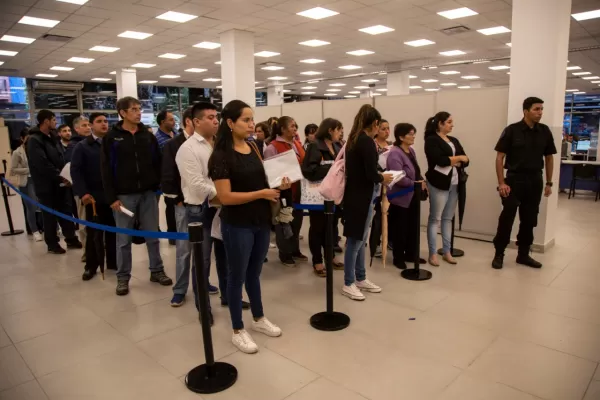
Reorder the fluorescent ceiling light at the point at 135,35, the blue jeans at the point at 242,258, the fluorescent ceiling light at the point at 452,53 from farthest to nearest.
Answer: the fluorescent ceiling light at the point at 452,53 < the fluorescent ceiling light at the point at 135,35 < the blue jeans at the point at 242,258

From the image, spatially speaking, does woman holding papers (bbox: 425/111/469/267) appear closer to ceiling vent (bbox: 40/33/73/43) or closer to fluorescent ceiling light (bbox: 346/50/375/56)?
fluorescent ceiling light (bbox: 346/50/375/56)

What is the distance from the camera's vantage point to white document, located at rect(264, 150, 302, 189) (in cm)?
249

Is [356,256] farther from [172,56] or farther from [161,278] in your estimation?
[172,56]

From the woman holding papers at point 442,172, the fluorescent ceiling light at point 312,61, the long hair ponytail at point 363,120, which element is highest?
the fluorescent ceiling light at point 312,61

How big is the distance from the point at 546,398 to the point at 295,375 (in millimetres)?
1318

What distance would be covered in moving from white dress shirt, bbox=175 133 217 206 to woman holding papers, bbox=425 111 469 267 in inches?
89.7

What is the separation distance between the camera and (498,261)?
410cm

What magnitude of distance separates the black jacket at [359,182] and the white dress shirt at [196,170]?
103 centimetres

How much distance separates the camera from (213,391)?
2.19 metres

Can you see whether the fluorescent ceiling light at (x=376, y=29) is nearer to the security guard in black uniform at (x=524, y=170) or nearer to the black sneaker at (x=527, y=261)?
the security guard in black uniform at (x=524, y=170)

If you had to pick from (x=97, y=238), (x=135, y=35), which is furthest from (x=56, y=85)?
(x=97, y=238)

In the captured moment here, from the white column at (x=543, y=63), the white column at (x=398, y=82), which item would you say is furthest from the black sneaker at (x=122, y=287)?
the white column at (x=398, y=82)

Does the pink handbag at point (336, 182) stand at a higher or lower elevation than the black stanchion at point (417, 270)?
higher

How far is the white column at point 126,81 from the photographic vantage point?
13352mm
